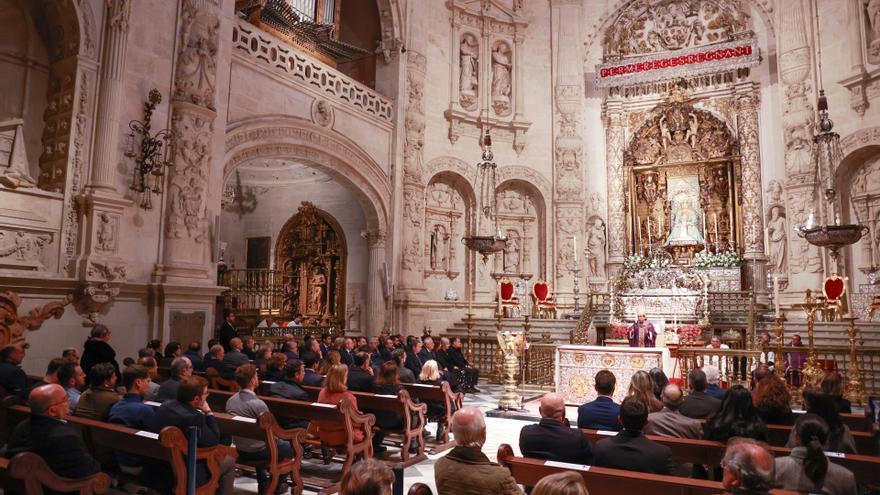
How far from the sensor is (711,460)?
417 centimetres

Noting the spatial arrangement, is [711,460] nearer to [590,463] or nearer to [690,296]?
[590,463]

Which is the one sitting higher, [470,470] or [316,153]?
[316,153]

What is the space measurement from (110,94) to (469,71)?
1156cm

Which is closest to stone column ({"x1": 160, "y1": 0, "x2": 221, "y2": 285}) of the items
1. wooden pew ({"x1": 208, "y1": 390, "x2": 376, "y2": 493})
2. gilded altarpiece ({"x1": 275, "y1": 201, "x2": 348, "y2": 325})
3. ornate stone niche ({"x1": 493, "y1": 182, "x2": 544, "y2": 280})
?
wooden pew ({"x1": 208, "y1": 390, "x2": 376, "y2": 493})

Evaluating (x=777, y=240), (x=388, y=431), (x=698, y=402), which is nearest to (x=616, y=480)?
(x=698, y=402)

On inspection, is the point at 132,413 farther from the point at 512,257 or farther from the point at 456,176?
the point at 512,257

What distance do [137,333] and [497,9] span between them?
47.4 ft

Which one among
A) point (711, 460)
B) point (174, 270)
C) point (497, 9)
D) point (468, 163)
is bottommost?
point (711, 460)

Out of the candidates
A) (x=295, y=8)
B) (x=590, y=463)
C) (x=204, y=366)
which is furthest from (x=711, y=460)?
(x=295, y=8)

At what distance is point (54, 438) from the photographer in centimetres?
346

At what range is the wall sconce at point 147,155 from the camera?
920cm

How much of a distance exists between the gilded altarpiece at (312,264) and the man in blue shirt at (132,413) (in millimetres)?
11365

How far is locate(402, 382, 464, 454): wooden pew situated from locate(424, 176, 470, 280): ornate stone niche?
952cm

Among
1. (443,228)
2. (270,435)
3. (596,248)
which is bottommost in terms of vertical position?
(270,435)
